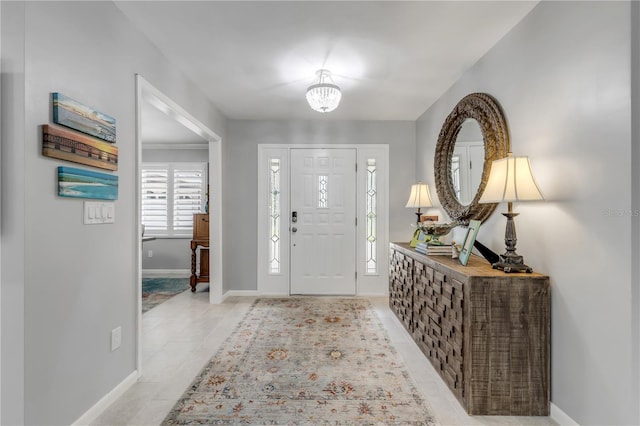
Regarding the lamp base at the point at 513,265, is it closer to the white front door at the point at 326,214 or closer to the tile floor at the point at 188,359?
the tile floor at the point at 188,359

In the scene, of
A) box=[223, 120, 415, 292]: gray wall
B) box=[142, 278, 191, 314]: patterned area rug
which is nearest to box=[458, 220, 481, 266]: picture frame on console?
box=[223, 120, 415, 292]: gray wall

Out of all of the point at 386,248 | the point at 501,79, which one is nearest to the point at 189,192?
the point at 386,248

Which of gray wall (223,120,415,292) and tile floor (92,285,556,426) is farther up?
gray wall (223,120,415,292)

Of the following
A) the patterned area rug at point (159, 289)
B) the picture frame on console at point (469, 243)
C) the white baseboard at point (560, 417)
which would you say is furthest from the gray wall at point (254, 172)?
the white baseboard at point (560, 417)

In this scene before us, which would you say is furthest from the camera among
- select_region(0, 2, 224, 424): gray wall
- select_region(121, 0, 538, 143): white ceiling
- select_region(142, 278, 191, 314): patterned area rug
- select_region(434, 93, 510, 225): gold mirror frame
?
select_region(142, 278, 191, 314): patterned area rug

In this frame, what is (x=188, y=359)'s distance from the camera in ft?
8.47

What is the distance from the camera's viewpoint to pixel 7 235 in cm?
136

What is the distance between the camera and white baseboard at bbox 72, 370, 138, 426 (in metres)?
1.76

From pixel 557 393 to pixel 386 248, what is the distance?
9.21 feet

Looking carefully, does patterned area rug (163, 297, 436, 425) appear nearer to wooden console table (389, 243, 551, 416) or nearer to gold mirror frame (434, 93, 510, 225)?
wooden console table (389, 243, 551, 416)

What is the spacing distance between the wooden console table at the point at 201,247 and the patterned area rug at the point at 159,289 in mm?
349

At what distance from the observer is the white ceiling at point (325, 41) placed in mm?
2039

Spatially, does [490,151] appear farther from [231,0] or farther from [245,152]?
[245,152]

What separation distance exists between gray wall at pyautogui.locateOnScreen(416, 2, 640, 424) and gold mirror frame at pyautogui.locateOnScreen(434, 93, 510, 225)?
0.20m
